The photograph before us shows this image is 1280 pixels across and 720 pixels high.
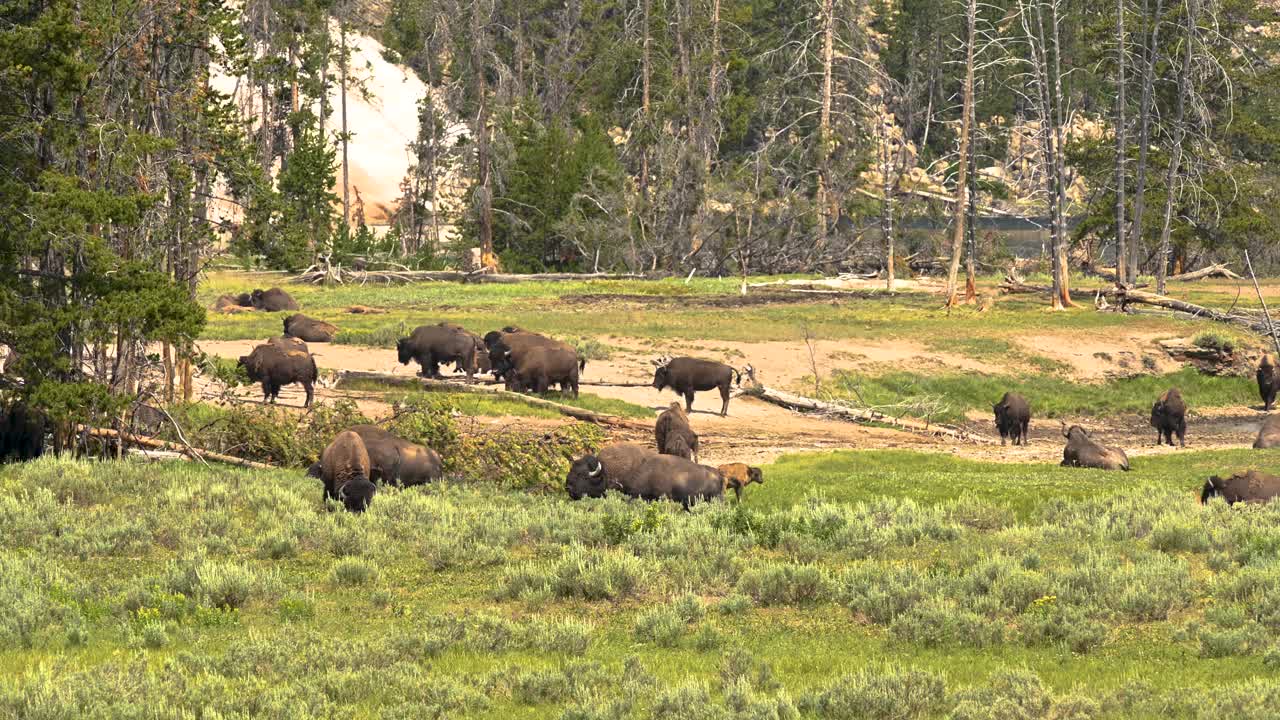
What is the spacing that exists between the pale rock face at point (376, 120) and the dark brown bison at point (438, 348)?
5779cm

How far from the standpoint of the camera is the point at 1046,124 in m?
52.2

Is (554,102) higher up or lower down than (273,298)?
higher up

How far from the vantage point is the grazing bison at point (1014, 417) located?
3039 cm

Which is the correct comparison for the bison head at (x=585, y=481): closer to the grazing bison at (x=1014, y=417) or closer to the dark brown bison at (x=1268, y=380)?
the grazing bison at (x=1014, y=417)

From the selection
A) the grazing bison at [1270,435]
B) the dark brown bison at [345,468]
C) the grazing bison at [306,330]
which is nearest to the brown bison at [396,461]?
the dark brown bison at [345,468]

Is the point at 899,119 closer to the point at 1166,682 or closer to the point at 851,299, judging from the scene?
the point at 851,299

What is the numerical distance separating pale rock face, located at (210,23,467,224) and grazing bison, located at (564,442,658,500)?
69914 mm

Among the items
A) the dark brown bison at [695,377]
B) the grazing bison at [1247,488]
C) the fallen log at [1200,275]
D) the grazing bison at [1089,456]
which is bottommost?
the grazing bison at [1089,456]

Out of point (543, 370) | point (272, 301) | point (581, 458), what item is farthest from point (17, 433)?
point (272, 301)

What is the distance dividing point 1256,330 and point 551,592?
35213 millimetres

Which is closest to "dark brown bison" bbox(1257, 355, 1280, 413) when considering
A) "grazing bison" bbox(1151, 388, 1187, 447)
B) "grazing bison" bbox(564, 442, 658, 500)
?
"grazing bison" bbox(1151, 388, 1187, 447)

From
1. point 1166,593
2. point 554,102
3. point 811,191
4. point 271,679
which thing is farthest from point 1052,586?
point 554,102

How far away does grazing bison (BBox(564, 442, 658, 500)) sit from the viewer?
1975 cm

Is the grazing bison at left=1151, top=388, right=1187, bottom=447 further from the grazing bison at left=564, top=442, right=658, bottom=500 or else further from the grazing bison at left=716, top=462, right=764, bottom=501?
the grazing bison at left=564, top=442, right=658, bottom=500
